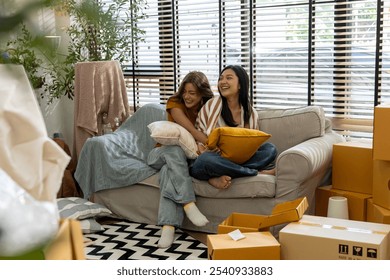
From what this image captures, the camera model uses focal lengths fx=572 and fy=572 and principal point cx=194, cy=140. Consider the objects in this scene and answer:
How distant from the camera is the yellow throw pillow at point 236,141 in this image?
358cm

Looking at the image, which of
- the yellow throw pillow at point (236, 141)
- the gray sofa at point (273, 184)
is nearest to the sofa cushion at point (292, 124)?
the gray sofa at point (273, 184)

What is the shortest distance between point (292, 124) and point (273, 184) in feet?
2.01

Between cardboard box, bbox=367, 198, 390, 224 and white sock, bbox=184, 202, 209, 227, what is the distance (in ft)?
3.24

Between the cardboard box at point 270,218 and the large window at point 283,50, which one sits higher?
the large window at point 283,50

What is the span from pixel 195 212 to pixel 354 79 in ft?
5.02

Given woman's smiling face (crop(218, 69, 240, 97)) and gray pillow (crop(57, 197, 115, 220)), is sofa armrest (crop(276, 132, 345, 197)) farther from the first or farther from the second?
gray pillow (crop(57, 197, 115, 220))

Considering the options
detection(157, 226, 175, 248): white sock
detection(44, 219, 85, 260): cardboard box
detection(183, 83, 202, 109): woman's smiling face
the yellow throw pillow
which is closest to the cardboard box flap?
the yellow throw pillow

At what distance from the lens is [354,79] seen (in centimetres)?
411

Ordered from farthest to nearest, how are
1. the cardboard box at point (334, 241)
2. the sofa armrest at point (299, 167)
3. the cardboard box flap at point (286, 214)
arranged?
the sofa armrest at point (299, 167) → the cardboard box flap at point (286, 214) → the cardboard box at point (334, 241)

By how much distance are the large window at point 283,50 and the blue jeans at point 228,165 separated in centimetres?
76

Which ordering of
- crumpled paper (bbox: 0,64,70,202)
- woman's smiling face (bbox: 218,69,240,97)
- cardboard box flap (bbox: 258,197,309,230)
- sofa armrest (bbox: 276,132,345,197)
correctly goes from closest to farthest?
crumpled paper (bbox: 0,64,70,202) → cardboard box flap (bbox: 258,197,309,230) → sofa armrest (bbox: 276,132,345,197) → woman's smiling face (bbox: 218,69,240,97)

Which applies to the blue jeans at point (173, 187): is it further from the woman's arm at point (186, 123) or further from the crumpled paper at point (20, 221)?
the crumpled paper at point (20, 221)

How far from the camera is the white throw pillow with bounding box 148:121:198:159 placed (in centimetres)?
378
